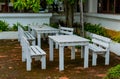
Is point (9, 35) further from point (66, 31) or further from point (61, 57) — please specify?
point (61, 57)

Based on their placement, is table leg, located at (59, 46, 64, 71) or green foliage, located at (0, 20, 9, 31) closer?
table leg, located at (59, 46, 64, 71)

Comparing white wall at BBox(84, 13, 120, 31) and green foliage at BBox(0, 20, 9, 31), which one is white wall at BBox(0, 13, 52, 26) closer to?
green foliage at BBox(0, 20, 9, 31)

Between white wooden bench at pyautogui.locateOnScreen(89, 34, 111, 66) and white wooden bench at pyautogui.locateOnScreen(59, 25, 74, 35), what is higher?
white wooden bench at pyautogui.locateOnScreen(59, 25, 74, 35)

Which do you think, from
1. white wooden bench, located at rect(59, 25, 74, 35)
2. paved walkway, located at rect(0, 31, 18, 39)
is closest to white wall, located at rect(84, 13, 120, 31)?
white wooden bench, located at rect(59, 25, 74, 35)

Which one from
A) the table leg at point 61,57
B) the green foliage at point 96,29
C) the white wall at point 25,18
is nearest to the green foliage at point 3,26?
the white wall at point 25,18

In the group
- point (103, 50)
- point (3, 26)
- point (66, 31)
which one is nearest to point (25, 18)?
point (3, 26)

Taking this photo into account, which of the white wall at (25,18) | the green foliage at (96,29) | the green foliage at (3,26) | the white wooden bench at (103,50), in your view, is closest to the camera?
the white wooden bench at (103,50)

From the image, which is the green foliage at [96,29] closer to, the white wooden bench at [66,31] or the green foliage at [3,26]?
the white wooden bench at [66,31]

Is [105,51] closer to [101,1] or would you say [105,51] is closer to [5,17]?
[101,1]

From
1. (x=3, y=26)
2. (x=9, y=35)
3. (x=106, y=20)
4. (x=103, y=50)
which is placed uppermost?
(x=106, y=20)

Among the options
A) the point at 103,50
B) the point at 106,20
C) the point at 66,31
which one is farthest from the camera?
the point at 106,20

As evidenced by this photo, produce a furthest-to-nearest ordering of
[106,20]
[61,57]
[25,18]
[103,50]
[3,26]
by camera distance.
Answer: [25,18] < [3,26] < [106,20] < [103,50] < [61,57]

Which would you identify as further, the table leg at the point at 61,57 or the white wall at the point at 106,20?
the white wall at the point at 106,20

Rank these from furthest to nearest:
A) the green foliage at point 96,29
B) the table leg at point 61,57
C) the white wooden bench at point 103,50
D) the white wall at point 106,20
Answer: the green foliage at point 96,29 < the white wall at point 106,20 < the white wooden bench at point 103,50 < the table leg at point 61,57
